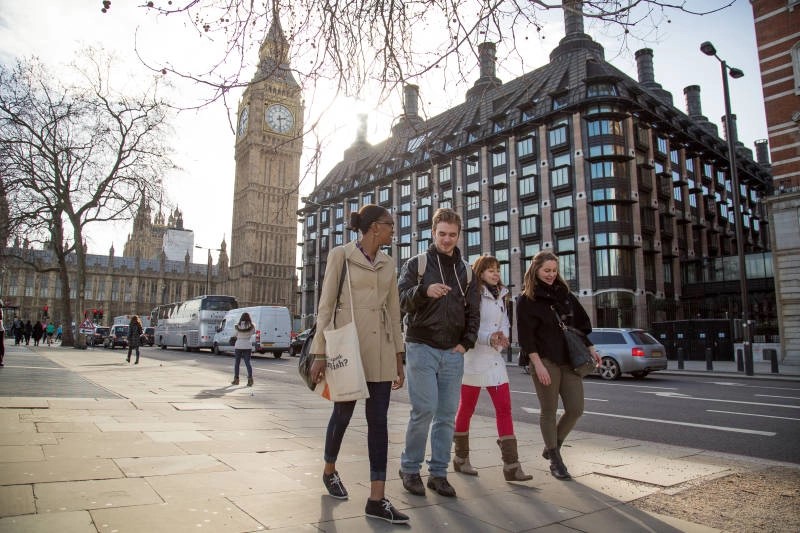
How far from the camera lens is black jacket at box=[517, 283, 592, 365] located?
4137mm

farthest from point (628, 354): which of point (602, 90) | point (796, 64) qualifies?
point (602, 90)

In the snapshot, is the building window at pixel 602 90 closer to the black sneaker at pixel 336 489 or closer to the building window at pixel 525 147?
the building window at pixel 525 147

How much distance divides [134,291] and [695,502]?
105m

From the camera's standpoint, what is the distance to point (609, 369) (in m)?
14.4

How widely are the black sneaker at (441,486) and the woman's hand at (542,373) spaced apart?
1.16 metres

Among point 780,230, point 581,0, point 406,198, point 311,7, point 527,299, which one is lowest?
point 527,299

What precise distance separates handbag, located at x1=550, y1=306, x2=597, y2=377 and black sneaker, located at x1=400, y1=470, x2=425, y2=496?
157 centimetres

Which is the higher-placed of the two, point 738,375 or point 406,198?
point 406,198

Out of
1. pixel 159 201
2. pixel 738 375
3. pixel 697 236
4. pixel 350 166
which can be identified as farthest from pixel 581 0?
pixel 350 166

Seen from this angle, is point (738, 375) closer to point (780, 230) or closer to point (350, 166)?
point (780, 230)

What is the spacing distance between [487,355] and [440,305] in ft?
2.92

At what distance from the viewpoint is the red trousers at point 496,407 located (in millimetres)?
4031

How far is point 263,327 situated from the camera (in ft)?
80.9

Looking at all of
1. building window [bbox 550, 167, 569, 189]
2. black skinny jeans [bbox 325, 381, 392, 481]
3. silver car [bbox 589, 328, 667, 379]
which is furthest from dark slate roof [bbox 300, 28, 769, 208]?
black skinny jeans [bbox 325, 381, 392, 481]
